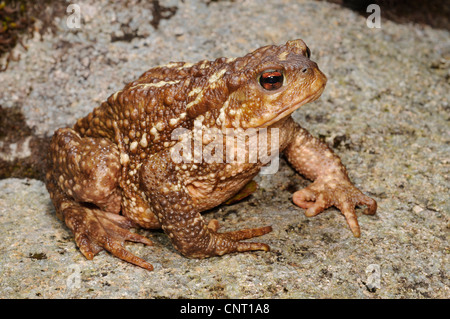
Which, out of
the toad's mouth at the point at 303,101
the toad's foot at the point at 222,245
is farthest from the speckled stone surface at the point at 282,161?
Result: the toad's mouth at the point at 303,101

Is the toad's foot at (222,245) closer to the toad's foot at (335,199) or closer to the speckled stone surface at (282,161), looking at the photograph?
the speckled stone surface at (282,161)

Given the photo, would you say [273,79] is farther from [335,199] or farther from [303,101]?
[335,199]

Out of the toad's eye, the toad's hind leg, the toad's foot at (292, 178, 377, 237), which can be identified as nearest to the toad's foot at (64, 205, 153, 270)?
the toad's hind leg

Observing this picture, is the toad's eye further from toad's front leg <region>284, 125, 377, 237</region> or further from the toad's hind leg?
the toad's hind leg

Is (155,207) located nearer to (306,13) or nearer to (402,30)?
(306,13)

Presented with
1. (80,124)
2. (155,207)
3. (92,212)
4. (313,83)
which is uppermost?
(313,83)

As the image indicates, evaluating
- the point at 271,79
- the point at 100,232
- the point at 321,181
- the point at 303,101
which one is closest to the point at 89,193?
the point at 100,232
